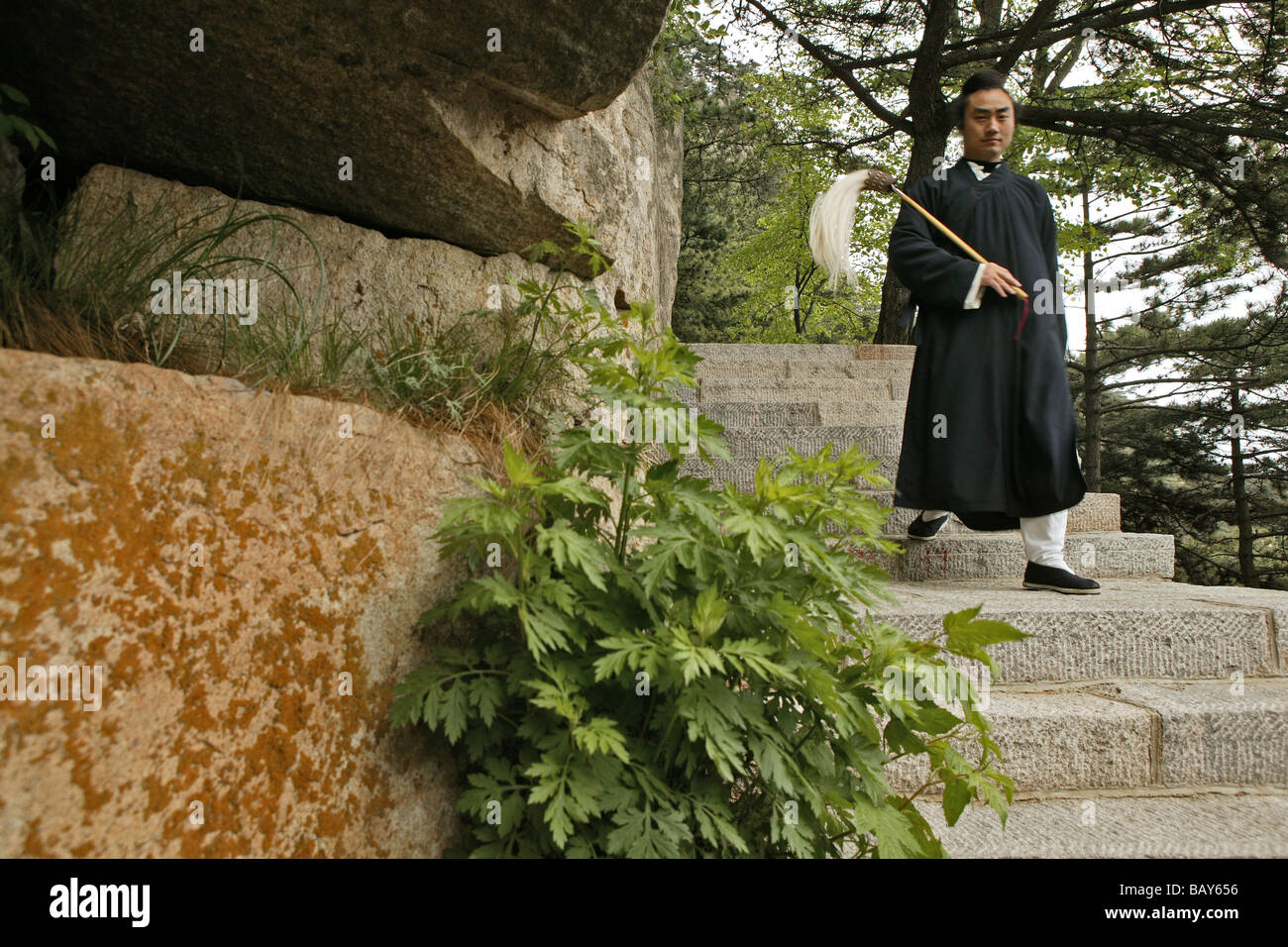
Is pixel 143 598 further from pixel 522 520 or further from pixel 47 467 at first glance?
pixel 522 520

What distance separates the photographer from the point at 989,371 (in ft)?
12.3

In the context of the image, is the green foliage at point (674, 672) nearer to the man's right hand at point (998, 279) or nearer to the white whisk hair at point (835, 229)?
the white whisk hair at point (835, 229)

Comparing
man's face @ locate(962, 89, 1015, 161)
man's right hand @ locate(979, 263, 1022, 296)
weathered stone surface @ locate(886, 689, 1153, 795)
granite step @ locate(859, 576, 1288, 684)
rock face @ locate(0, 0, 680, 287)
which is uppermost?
man's face @ locate(962, 89, 1015, 161)

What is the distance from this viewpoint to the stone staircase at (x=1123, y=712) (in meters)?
2.13

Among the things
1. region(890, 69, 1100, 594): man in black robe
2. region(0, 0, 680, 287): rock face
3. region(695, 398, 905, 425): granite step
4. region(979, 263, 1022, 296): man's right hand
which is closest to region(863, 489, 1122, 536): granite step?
region(890, 69, 1100, 594): man in black robe

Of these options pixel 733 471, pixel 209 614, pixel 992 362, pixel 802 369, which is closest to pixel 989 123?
pixel 992 362

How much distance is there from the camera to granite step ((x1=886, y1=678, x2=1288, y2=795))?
7.80 ft

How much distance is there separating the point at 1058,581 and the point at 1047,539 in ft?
0.66

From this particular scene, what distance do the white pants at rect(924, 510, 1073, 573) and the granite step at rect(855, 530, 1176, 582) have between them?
0.47m

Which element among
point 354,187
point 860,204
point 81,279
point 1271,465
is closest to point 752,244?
point 860,204

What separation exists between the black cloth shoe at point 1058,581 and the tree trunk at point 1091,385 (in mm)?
9638
